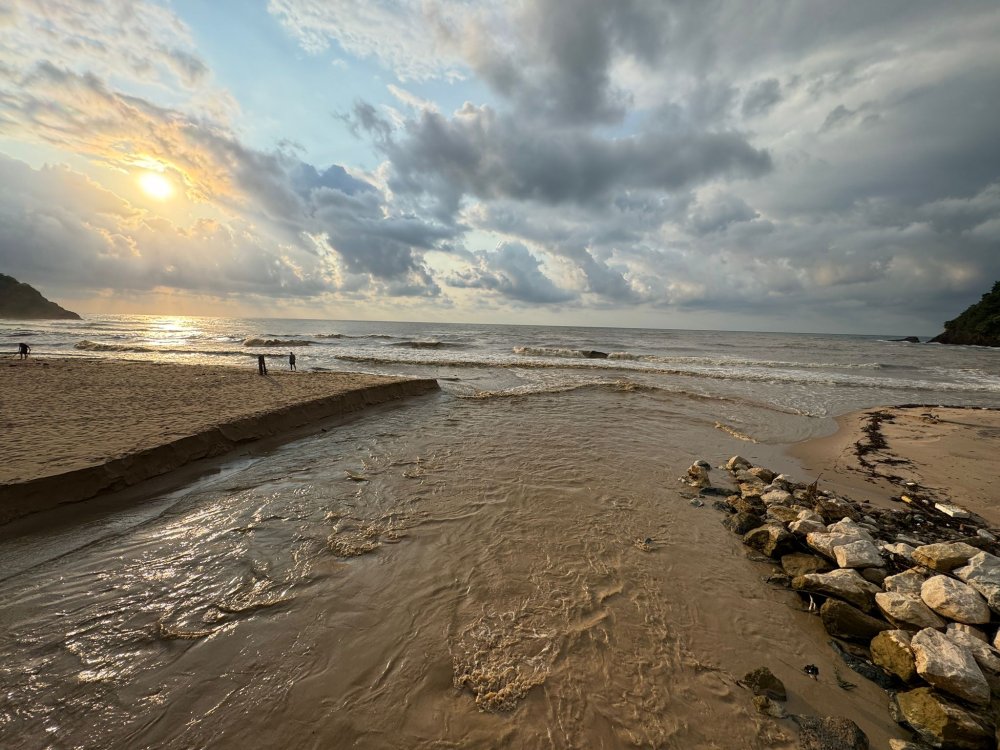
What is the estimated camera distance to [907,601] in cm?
351

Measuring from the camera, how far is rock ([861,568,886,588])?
13.1 feet

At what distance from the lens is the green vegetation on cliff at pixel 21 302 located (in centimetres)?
10106

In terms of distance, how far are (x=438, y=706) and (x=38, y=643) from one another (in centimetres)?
336

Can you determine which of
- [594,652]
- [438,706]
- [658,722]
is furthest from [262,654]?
[658,722]

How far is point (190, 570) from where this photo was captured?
402 centimetres

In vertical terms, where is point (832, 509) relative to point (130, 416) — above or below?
below

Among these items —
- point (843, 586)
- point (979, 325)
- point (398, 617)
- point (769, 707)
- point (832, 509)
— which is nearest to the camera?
point (769, 707)

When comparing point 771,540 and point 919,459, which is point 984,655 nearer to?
point 771,540

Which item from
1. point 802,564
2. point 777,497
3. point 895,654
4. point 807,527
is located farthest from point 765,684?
point 777,497

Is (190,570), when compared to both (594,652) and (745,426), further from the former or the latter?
(745,426)

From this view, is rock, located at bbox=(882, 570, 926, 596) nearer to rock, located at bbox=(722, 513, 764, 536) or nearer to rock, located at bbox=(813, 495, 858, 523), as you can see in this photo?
rock, located at bbox=(722, 513, 764, 536)

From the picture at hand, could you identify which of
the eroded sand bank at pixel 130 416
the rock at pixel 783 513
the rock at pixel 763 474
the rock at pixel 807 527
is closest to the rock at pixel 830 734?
the rock at pixel 807 527

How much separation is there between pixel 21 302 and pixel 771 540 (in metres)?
169

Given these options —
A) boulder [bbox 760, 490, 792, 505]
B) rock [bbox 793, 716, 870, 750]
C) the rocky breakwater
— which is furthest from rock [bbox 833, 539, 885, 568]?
rock [bbox 793, 716, 870, 750]
